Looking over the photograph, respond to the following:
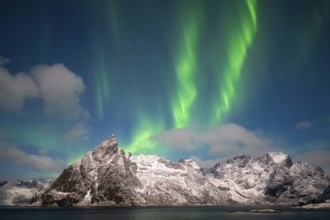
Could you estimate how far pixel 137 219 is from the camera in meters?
190

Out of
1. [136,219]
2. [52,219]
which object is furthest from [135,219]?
[52,219]

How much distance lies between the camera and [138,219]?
623 feet

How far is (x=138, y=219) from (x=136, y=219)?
1.13 m

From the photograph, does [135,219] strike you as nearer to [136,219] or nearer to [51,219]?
[136,219]

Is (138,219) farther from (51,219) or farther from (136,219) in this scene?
(51,219)

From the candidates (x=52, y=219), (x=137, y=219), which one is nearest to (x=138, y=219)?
(x=137, y=219)

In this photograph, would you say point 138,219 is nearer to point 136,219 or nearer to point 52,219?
point 136,219

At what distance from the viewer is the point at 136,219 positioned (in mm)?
189625

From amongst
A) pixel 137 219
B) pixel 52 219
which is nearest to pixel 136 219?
pixel 137 219

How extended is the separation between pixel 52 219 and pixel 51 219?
565 mm

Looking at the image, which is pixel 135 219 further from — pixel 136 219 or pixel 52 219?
pixel 52 219

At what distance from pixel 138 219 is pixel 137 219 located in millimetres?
567

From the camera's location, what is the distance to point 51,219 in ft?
650

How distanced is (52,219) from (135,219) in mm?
50692
